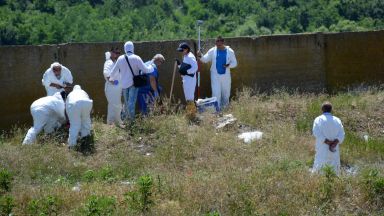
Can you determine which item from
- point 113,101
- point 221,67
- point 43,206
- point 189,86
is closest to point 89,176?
point 43,206

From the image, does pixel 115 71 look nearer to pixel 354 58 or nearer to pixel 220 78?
pixel 220 78

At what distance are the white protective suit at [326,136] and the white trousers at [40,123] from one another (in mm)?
4344

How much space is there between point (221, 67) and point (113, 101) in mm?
2427

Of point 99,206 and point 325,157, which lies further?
point 325,157

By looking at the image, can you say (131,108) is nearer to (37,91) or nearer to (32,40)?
(37,91)

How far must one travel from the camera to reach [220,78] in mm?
13789

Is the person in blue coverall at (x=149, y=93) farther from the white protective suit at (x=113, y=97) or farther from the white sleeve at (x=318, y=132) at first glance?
the white sleeve at (x=318, y=132)

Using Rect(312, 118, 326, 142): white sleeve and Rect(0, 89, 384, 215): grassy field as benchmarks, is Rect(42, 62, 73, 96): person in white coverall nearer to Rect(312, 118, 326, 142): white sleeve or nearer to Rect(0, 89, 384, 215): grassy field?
Rect(0, 89, 384, 215): grassy field

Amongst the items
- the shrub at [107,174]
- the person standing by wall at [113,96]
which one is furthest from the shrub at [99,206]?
the person standing by wall at [113,96]

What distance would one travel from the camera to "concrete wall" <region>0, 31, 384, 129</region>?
1313 cm

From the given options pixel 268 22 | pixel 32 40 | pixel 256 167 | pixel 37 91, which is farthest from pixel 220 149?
pixel 268 22

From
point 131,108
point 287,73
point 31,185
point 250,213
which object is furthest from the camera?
point 287,73

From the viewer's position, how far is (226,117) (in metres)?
12.6

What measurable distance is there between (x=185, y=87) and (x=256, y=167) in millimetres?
4088
